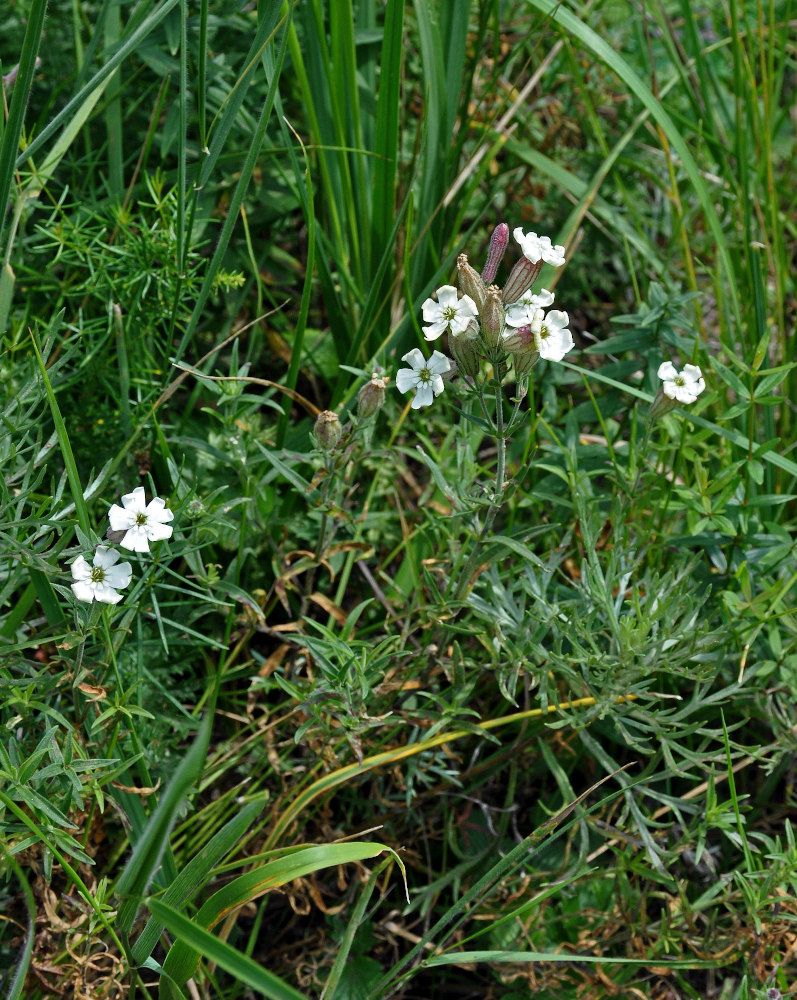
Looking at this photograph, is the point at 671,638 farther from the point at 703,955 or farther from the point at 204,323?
the point at 204,323

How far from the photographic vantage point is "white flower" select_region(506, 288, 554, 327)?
1.58 metres

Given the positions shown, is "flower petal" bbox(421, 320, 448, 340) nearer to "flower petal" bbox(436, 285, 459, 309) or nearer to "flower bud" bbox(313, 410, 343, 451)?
"flower petal" bbox(436, 285, 459, 309)

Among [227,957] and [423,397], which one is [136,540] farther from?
[227,957]

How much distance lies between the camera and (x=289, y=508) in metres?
2.32

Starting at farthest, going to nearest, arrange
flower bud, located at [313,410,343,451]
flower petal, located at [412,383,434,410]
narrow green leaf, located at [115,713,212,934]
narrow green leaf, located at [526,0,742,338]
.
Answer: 1. narrow green leaf, located at [526,0,742,338]
2. flower bud, located at [313,410,343,451]
3. flower petal, located at [412,383,434,410]
4. narrow green leaf, located at [115,713,212,934]

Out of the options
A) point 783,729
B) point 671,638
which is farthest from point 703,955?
point 671,638

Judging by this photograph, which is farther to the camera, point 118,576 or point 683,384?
point 683,384

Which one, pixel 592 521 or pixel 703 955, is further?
pixel 592 521

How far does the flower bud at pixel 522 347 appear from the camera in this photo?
158 cm

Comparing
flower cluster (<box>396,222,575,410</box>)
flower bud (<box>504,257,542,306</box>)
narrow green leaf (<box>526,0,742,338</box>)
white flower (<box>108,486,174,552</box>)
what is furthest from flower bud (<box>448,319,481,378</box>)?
A: narrow green leaf (<box>526,0,742,338</box>)

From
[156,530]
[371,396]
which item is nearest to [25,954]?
[156,530]

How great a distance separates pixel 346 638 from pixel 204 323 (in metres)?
1.12

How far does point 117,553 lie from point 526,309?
2.86 feet

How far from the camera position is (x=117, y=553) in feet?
5.29
